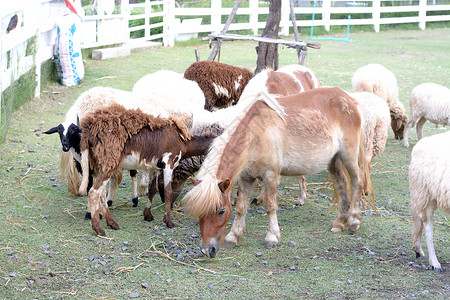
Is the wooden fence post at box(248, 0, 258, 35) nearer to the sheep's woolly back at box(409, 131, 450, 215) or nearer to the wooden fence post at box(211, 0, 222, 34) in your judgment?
the wooden fence post at box(211, 0, 222, 34)

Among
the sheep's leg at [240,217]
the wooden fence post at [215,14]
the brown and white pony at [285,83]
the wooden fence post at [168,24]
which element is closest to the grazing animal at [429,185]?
the sheep's leg at [240,217]

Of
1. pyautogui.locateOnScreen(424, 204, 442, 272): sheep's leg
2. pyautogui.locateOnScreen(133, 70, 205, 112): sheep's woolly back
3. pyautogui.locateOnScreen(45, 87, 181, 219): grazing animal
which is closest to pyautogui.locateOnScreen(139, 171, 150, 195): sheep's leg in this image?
pyautogui.locateOnScreen(45, 87, 181, 219): grazing animal

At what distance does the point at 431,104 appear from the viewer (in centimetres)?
865

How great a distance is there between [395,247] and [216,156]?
6.50 ft

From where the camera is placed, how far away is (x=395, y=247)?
5086 millimetres

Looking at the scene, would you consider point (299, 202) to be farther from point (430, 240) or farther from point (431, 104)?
point (431, 104)

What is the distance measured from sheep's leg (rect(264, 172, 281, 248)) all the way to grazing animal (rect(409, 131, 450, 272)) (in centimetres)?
123

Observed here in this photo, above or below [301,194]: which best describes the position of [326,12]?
above

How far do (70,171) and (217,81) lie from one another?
108 inches

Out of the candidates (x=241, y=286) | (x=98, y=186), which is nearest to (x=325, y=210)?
(x=241, y=286)

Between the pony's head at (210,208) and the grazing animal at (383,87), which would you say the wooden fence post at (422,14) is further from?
the pony's head at (210,208)

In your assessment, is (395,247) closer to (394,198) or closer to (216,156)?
(394,198)

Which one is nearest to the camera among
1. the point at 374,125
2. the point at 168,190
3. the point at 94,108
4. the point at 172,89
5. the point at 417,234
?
the point at 417,234

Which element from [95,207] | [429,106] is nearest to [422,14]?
[429,106]
